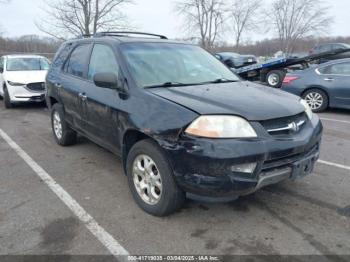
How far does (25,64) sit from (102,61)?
24.0ft

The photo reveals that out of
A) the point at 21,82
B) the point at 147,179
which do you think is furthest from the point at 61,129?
the point at 21,82

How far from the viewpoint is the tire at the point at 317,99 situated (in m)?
8.64

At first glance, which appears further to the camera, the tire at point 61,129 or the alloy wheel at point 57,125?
the alloy wheel at point 57,125

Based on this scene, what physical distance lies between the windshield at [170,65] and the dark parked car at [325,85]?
207 inches

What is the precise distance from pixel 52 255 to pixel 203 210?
150 cm

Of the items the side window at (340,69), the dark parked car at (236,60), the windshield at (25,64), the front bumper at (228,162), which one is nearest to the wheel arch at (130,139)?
the front bumper at (228,162)

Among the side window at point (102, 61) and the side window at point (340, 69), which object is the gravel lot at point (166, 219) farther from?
the side window at point (340, 69)

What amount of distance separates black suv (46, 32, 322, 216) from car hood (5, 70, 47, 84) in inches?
225

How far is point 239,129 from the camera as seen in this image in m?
2.77

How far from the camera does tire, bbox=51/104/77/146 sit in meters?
5.36

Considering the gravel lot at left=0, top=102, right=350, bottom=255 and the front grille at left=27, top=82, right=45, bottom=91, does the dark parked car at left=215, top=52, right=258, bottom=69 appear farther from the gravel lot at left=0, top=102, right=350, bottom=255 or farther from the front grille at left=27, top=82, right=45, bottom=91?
the gravel lot at left=0, top=102, right=350, bottom=255

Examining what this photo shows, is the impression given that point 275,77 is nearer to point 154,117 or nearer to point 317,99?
point 317,99

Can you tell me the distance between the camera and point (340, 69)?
27.9 ft

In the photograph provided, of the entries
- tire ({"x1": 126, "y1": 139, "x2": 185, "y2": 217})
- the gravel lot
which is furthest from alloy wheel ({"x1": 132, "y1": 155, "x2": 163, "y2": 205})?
the gravel lot
